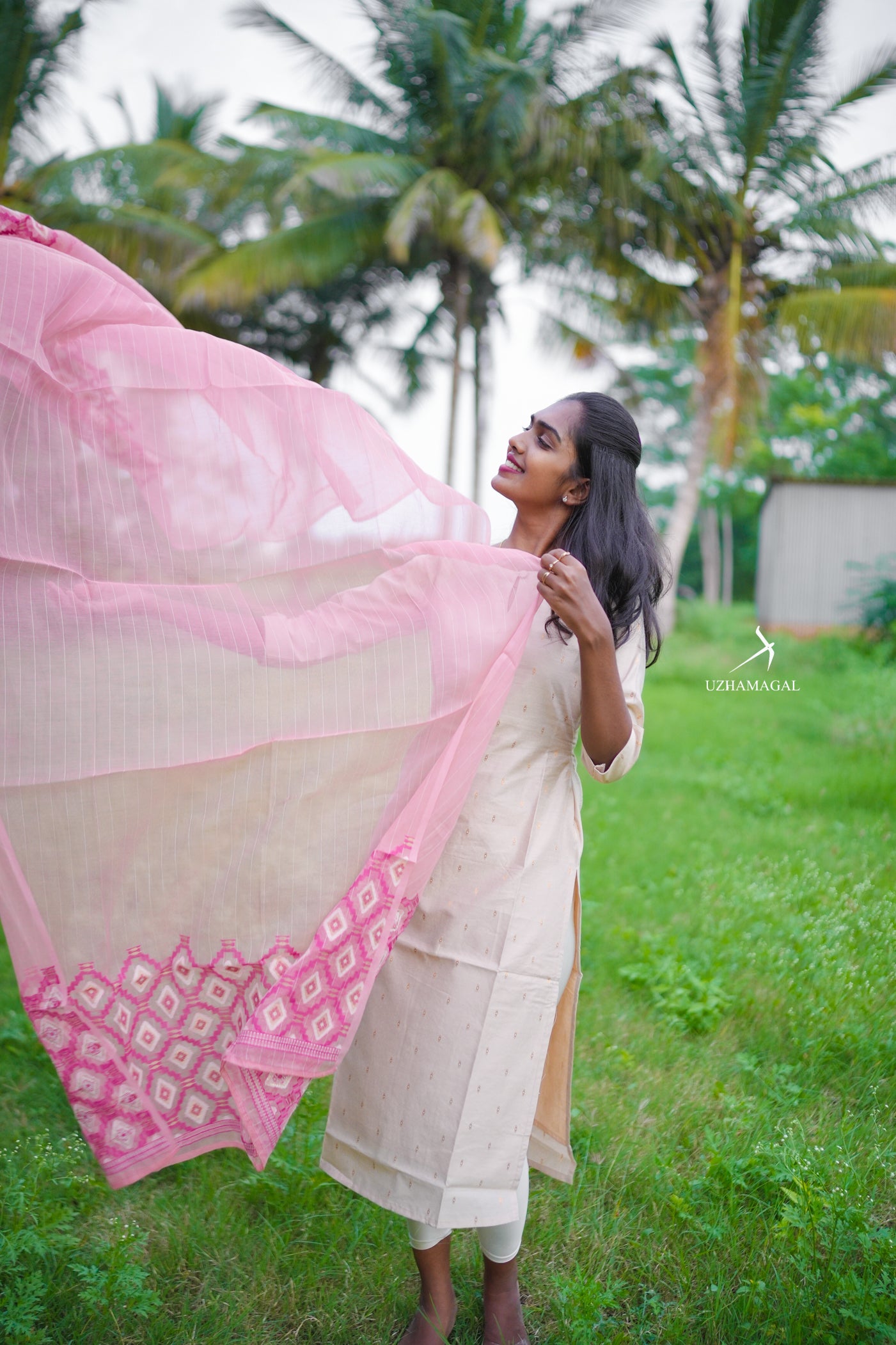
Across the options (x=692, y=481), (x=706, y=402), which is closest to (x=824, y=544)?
(x=692, y=481)

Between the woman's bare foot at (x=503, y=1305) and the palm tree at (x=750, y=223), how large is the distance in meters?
10.0

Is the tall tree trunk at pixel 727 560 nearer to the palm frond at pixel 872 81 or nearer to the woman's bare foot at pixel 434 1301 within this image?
the palm frond at pixel 872 81

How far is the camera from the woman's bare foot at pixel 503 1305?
1.96 meters

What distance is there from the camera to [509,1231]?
6.31 feet

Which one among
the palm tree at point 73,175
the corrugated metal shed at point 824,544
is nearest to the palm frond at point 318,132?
the palm tree at point 73,175

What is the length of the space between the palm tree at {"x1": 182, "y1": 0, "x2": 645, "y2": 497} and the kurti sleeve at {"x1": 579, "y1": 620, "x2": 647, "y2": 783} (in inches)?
401

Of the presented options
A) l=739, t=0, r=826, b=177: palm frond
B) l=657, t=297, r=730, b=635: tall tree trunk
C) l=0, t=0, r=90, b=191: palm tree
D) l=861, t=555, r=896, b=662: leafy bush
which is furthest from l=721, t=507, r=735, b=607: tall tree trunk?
l=0, t=0, r=90, b=191: palm tree

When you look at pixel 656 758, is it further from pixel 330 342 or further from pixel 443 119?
pixel 330 342

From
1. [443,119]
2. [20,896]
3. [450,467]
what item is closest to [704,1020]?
[20,896]

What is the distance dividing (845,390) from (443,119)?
2082 cm

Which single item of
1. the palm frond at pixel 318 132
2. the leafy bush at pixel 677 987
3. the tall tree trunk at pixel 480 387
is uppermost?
Answer: the palm frond at pixel 318 132

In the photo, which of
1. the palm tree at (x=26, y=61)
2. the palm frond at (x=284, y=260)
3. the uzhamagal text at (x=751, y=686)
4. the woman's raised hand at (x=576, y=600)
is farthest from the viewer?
the palm frond at (x=284, y=260)

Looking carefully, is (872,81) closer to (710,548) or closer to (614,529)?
(614,529)

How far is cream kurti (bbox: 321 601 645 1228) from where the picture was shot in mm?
1766
